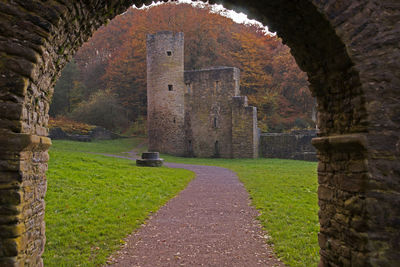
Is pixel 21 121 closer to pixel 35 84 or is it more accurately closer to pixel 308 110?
pixel 35 84

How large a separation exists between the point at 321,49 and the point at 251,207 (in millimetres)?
4998

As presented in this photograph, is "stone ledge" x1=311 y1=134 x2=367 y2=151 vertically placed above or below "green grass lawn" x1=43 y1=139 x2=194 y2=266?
above

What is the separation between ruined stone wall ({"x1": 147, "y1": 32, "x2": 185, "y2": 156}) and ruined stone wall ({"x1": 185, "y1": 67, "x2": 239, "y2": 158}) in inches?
30.9

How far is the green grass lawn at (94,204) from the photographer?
5.18m

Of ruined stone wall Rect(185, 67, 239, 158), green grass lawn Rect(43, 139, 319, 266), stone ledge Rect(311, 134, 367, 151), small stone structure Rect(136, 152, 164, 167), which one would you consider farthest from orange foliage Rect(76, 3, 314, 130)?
stone ledge Rect(311, 134, 367, 151)

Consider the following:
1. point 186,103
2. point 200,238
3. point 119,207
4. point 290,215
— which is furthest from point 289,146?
point 200,238

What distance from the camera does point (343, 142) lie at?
3855 millimetres

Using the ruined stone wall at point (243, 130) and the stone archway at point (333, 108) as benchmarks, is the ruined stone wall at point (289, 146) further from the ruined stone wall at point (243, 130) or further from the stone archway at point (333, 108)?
the stone archway at point (333, 108)

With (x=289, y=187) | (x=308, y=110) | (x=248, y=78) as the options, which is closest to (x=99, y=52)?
(x=248, y=78)

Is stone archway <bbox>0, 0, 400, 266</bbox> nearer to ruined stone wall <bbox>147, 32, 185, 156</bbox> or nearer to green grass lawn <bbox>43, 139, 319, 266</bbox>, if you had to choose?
green grass lawn <bbox>43, 139, 319, 266</bbox>

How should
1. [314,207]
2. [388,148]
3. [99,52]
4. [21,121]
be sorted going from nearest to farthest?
[21,121], [388,148], [314,207], [99,52]

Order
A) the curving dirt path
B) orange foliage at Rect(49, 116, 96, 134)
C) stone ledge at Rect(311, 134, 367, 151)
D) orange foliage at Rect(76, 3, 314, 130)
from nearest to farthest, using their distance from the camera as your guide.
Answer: stone ledge at Rect(311, 134, 367, 151) → the curving dirt path → orange foliage at Rect(49, 116, 96, 134) → orange foliage at Rect(76, 3, 314, 130)

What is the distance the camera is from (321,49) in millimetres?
4176

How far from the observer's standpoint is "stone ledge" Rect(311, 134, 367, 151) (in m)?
3.61
